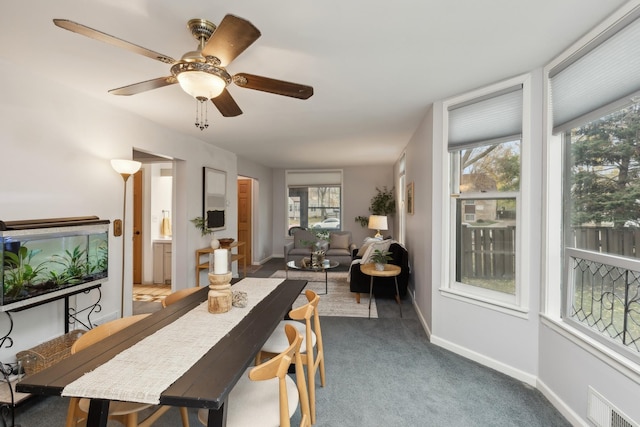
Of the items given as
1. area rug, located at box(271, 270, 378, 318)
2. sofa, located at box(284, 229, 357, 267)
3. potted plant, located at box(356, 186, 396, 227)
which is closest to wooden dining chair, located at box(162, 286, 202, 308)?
area rug, located at box(271, 270, 378, 318)

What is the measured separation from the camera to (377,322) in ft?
11.4

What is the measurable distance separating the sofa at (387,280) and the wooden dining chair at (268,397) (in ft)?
9.19

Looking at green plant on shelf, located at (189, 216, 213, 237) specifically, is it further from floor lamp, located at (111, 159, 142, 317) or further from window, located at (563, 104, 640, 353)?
window, located at (563, 104, 640, 353)

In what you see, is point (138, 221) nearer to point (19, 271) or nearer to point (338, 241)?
point (19, 271)

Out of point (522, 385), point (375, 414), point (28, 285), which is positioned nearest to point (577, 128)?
point (522, 385)

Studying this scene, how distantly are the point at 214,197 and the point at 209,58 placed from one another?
3.71 meters

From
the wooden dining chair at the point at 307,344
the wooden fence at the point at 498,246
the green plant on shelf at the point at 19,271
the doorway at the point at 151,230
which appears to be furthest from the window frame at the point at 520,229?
the doorway at the point at 151,230

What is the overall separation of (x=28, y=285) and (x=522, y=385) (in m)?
3.68

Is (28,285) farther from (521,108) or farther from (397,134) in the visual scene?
(397,134)

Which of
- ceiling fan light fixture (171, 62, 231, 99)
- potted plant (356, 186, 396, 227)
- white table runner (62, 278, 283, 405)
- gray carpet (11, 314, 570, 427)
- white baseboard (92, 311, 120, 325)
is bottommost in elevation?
gray carpet (11, 314, 570, 427)

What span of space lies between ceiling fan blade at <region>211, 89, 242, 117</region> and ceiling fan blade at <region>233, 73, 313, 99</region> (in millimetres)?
216

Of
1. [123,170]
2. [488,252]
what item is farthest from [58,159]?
[488,252]

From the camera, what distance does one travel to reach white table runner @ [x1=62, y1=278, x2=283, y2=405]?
38.0 inches

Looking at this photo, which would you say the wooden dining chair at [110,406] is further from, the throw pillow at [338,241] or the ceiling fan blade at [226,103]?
the throw pillow at [338,241]
